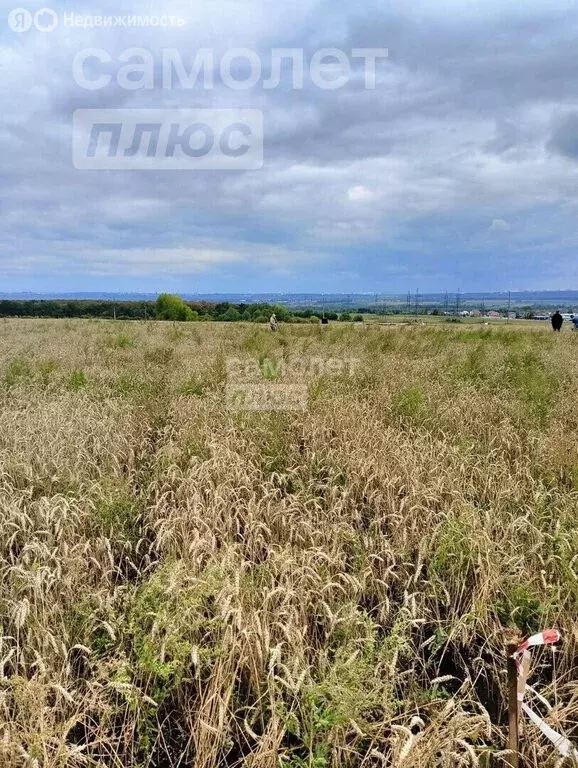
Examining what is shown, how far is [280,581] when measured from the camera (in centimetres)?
236

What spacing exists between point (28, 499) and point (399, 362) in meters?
7.15

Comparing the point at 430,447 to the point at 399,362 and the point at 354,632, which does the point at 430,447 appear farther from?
the point at 399,362

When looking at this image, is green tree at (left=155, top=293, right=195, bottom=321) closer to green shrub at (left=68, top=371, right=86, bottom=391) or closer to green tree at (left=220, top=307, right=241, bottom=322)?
green tree at (left=220, top=307, right=241, bottom=322)

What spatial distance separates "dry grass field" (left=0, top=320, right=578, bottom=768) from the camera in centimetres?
181

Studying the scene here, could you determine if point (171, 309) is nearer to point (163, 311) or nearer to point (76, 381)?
point (163, 311)

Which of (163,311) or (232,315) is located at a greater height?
(163,311)

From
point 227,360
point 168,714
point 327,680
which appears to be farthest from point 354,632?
point 227,360

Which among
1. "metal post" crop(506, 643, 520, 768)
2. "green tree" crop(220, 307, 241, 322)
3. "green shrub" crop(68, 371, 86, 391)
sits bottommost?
"metal post" crop(506, 643, 520, 768)

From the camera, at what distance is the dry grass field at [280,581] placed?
1.81m

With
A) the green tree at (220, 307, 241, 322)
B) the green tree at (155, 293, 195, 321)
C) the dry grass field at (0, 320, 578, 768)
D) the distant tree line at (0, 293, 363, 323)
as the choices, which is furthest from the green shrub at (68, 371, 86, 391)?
the green tree at (155, 293, 195, 321)

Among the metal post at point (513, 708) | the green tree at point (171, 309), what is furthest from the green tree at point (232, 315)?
the metal post at point (513, 708)

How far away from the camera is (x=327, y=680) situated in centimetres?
182

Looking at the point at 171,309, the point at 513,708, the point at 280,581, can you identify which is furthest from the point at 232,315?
the point at 513,708

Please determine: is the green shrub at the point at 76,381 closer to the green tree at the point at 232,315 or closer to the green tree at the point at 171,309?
the green tree at the point at 232,315
